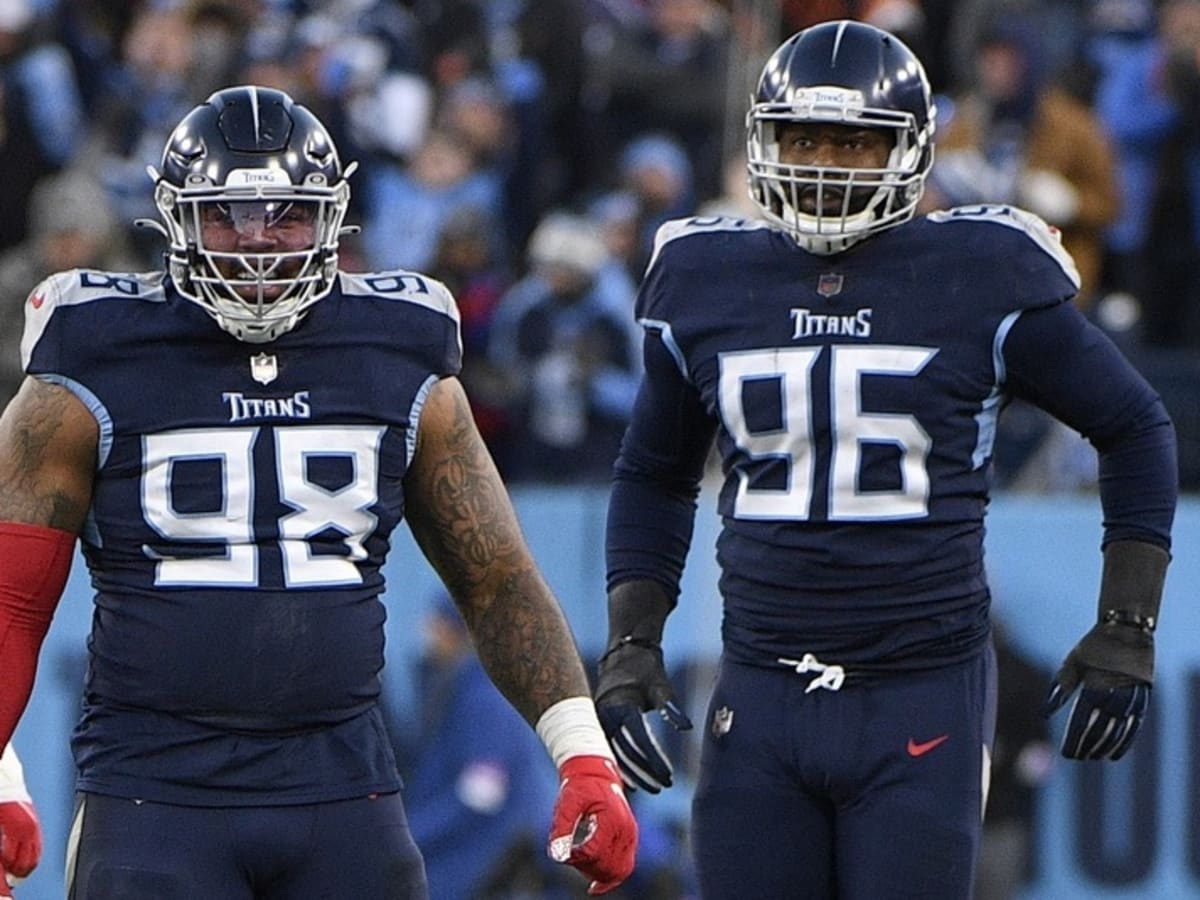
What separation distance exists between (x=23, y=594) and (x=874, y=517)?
1.36 m

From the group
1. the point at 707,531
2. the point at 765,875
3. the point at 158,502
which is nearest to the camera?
the point at 158,502

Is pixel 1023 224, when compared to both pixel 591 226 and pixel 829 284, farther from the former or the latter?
pixel 591 226

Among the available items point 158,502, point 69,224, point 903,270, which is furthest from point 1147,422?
point 69,224

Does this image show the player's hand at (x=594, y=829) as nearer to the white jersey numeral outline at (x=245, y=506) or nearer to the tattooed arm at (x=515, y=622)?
the tattooed arm at (x=515, y=622)

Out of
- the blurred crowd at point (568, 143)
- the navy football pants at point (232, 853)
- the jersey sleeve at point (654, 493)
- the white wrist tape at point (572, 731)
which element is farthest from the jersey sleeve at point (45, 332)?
the blurred crowd at point (568, 143)

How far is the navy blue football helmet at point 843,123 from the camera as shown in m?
4.50

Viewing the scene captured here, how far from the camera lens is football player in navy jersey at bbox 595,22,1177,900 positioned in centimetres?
445

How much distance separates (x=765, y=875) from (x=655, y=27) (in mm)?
6480

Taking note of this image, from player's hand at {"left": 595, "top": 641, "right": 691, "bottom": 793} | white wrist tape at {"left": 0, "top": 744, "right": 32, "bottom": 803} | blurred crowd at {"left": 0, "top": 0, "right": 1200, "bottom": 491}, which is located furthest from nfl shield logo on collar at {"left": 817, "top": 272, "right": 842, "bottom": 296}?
blurred crowd at {"left": 0, "top": 0, "right": 1200, "bottom": 491}

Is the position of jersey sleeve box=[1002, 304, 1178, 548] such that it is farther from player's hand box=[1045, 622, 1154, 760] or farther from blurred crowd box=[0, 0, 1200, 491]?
blurred crowd box=[0, 0, 1200, 491]

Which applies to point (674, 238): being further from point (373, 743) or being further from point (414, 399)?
point (373, 743)

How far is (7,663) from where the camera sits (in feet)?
13.8

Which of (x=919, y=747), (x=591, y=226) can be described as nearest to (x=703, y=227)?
(x=919, y=747)

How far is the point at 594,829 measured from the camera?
4.28 m
